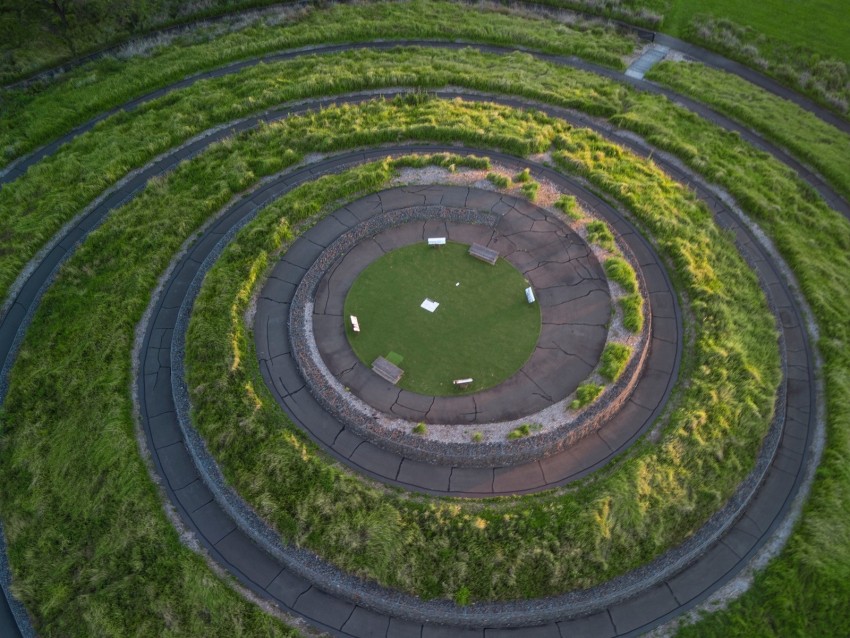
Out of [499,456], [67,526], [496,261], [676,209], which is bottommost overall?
[67,526]

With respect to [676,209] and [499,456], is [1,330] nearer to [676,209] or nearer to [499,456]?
[499,456]

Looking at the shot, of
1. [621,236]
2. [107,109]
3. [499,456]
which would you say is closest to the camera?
[499,456]

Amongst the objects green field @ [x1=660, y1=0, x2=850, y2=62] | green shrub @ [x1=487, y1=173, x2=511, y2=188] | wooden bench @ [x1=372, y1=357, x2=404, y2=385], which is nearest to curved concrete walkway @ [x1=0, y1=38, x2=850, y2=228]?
green field @ [x1=660, y1=0, x2=850, y2=62]

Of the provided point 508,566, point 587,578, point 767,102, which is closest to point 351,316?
point 508,566

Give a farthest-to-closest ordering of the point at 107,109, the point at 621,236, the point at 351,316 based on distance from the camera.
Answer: the point at 107,109 → the point at 621,236 → the point at 351,316

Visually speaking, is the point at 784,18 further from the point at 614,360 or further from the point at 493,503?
the point at 493,503

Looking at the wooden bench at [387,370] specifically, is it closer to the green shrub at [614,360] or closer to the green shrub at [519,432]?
the green shrub at [519,432]
